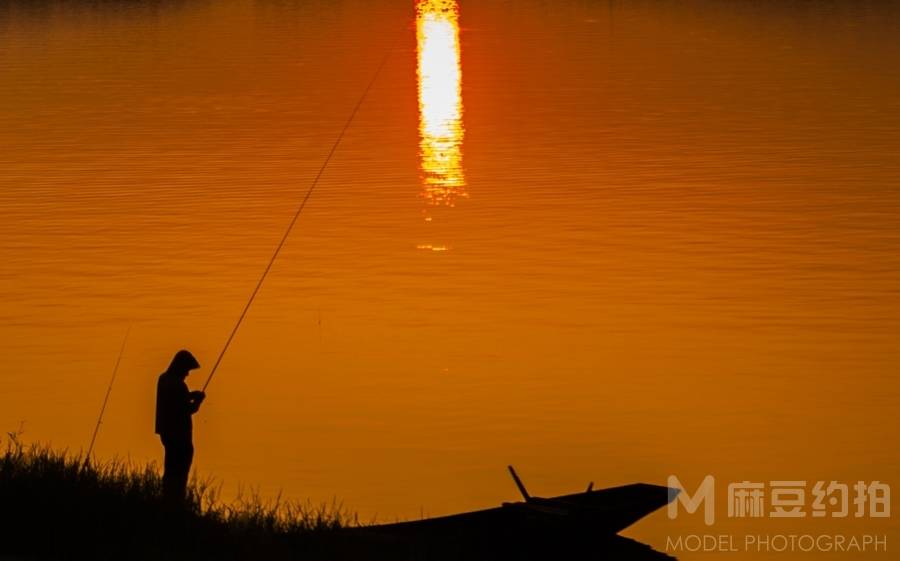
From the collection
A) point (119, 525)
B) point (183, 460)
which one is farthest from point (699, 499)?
point (119, 525)

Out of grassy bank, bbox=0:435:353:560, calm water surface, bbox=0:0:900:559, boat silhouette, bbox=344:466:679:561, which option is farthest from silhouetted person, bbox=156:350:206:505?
calm water surface, bbox=0:0:900:559

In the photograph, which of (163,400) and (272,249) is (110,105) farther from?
(163,400)

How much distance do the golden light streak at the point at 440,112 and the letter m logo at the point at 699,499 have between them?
Result: 1765 cm

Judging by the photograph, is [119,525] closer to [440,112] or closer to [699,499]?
[699,499]

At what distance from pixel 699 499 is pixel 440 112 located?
1397 inches

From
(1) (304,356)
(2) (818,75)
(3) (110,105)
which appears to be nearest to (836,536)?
(1) (304,356)

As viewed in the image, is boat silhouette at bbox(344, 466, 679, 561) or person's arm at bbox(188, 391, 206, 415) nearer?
boat silhouette at bbox(344, 466, 679, 561)

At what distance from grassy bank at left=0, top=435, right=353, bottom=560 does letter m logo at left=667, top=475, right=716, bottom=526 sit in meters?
3.76

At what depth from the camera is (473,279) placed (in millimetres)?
28391

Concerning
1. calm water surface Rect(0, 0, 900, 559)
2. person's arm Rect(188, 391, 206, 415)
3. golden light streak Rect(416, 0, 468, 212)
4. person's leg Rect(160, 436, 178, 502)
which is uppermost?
person's arm Rect(188, 391, 206, 415)

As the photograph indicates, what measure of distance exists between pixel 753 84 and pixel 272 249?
98.8 ft

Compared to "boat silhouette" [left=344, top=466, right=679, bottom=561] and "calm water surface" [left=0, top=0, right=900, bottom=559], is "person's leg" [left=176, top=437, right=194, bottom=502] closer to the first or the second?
"boat silhouette" [left=344, top=466, right=679, bottom=561]

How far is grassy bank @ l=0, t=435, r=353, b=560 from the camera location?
1366cm

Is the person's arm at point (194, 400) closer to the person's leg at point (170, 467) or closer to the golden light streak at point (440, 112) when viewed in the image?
the person's leg at point (170, 467)
